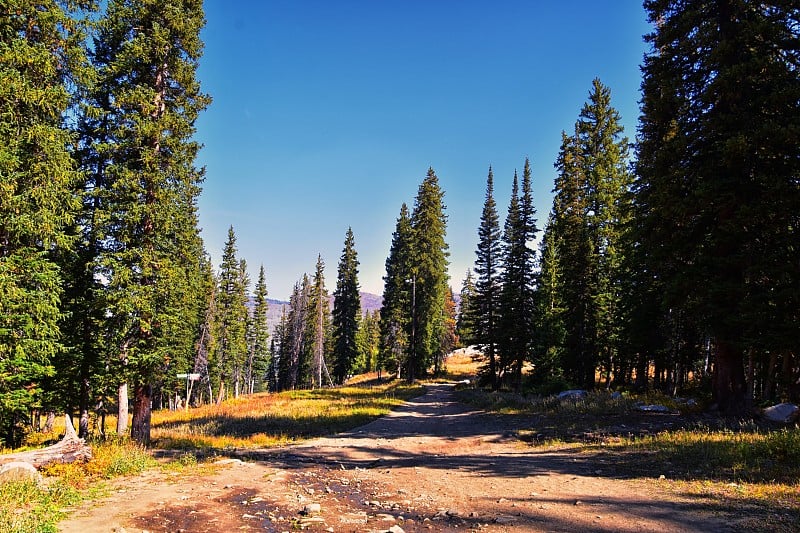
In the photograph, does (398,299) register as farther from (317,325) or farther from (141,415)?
(141,415)

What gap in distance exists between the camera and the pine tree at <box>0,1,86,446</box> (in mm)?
12242

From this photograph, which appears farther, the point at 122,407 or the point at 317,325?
the point at 317,325


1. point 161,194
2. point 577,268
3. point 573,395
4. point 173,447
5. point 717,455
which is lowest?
point 173,447

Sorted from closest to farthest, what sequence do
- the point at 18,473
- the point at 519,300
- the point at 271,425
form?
the point at 18,473 → the point at 271,425 → the point at 519,300

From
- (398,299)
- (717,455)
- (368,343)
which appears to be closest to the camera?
(717,455)

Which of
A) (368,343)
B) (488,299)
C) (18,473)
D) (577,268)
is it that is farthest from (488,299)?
(368,343)

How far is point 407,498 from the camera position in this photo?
28.9 ft

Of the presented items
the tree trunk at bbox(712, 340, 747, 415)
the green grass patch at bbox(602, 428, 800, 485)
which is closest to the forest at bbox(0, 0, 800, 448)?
the tree trunk at bbox(712, 340, 747, 415)

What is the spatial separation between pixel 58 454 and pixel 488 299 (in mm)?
34110

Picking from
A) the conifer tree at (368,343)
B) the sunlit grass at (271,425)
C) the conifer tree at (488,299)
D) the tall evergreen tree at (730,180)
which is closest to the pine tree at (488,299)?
the conifer tree at (488,299)

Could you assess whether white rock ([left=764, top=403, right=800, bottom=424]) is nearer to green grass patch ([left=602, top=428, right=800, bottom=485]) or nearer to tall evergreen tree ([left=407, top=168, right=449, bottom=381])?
green grass patch ([left=602, top=428, right=800, bottom=485])

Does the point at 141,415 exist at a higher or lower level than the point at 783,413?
lower

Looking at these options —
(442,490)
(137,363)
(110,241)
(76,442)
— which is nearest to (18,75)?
(110,241)

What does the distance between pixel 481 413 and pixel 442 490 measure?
1578 cm
